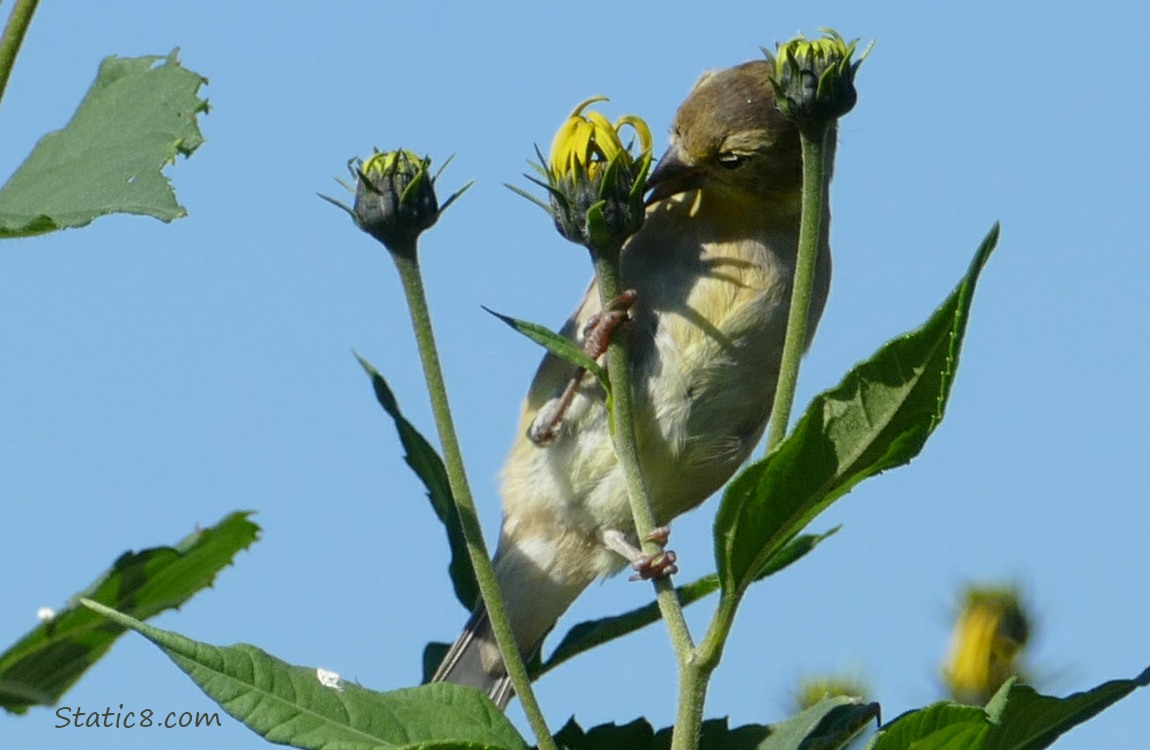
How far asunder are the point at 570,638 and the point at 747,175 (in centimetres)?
193

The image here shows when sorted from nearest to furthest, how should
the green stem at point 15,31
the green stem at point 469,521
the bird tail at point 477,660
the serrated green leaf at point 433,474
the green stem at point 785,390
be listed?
the green stem at point 15,31 → the green stem at point 785,390 → the green stem at point 469,521 → the serrated green leaf at point 433,474 → the bird tail at point 477,660

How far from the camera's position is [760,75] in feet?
15.2

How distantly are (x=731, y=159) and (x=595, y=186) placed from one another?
197 centimetres

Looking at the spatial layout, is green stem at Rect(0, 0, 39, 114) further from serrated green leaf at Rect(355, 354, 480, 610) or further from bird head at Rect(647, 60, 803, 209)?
bird head at Rect(647, 60, 803, 209)

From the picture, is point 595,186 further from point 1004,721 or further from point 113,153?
point 1004,721

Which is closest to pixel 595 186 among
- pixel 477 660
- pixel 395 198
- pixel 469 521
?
pixel 395 198

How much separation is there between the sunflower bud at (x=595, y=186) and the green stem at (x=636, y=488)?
0.15 feet

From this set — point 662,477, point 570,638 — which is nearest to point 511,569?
point 662,477

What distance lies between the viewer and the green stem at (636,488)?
2133 millimetres

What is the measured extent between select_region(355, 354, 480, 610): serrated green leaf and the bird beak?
1.65 metres

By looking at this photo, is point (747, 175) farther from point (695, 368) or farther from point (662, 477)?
point (662, 477)

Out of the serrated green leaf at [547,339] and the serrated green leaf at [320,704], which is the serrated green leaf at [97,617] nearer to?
the serrated green leaf at [320,704]

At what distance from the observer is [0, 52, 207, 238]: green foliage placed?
7.09 feet

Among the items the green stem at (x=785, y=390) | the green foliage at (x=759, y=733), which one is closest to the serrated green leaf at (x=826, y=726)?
the green foliage at (x=759, y=733)
